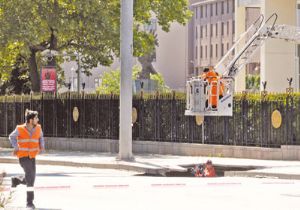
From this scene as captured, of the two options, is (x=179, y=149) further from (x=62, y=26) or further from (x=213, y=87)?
(x=62, y=26)

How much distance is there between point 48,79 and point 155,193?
2343 centimetres

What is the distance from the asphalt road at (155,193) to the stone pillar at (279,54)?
96.4 feet

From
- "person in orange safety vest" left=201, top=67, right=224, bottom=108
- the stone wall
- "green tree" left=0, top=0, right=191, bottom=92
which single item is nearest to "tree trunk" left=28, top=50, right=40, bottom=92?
"green tree" left=0, top=0, right=191, bottom=92

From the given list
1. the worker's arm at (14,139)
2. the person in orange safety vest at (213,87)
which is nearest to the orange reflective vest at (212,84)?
the person in orange safety vest at (213,87)

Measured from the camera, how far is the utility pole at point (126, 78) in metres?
30.3

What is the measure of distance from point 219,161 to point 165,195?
37.9 feet

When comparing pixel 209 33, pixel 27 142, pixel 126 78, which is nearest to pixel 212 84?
pixel 126 78

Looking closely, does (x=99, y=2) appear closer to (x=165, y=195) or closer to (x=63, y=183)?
(x=63, y=183)

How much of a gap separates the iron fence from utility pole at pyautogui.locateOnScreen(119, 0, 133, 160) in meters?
4.47

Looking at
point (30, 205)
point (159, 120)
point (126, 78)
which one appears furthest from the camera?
point (159, 120)

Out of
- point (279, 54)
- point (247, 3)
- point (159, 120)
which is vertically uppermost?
point (247, 3)

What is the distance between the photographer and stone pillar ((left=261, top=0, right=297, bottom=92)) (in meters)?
54.7

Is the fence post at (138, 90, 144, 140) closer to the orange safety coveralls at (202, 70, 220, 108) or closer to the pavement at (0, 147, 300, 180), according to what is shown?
the pavement at (0, 147, 300, 180)

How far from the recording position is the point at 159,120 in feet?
119
